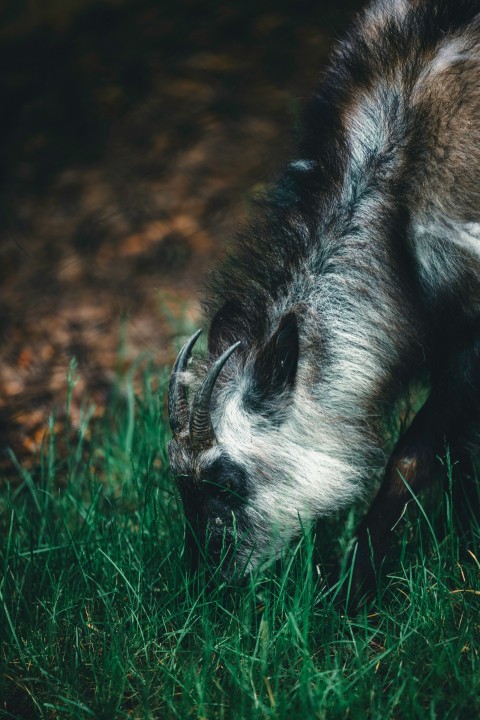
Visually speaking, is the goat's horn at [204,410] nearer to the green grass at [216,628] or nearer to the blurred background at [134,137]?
the green grass at [216,628]

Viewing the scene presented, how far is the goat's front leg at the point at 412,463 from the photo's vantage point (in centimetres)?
329

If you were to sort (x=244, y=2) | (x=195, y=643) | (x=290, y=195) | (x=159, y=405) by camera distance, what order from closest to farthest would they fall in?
(x=195, y=643) → (x=290, y=195) → (x=159, y=405) → (x=244, y=2)

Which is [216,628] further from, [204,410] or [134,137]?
[134,137]

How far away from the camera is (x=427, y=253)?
3.27 metres

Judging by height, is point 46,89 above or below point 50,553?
above

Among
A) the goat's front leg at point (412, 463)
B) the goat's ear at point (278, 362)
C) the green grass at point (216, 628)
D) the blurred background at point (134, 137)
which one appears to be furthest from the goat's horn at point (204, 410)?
the blurred background at point (134, 137)

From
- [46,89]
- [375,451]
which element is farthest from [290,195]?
[46,89]

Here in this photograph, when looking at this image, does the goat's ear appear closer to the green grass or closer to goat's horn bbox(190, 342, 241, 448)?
goat's horn bbox(190, 342, 241, 448)

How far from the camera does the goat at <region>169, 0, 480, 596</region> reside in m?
3.23

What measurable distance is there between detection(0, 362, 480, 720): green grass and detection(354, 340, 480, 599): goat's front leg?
3.2 inches

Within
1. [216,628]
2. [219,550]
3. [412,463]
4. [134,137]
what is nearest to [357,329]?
[412,463]

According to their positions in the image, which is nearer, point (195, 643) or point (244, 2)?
point (195, 643)

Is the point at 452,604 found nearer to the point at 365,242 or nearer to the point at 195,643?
the point at 195,643

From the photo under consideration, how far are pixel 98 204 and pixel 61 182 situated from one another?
36cm
